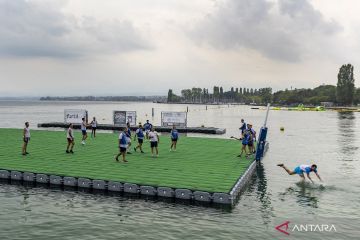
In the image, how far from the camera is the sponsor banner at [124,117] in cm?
5569

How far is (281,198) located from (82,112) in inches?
1607

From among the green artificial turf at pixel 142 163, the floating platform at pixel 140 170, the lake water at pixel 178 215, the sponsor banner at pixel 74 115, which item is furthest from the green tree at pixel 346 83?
the lake water at pixel 178 215

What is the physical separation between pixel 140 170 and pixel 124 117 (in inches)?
1404

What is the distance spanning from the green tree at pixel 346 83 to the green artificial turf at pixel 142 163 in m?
163

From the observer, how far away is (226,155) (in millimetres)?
28078

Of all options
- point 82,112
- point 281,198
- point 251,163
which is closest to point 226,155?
point 251,163

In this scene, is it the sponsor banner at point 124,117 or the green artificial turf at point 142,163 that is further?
the sponsor banner at point 124,117

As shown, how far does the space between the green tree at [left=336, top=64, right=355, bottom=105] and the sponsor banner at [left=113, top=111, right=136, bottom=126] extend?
149m

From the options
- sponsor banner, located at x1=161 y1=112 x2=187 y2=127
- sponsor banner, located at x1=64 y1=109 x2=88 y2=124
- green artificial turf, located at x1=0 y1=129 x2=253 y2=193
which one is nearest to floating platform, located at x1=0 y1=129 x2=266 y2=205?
green artificial turf, located at x1=0 y1=129 x2=253 y2=193

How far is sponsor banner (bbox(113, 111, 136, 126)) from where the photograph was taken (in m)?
55.7

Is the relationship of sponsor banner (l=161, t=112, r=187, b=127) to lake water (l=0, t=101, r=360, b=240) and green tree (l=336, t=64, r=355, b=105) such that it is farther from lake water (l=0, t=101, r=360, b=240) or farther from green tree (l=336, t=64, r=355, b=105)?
green tree (l=336, t=64, r=355, b=105)

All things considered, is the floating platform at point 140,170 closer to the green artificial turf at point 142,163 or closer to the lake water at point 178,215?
the green artificial turf at point 142,163

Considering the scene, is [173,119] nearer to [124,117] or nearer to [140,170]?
[124,117]

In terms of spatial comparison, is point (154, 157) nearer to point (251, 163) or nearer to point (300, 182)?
point (251, 163)
